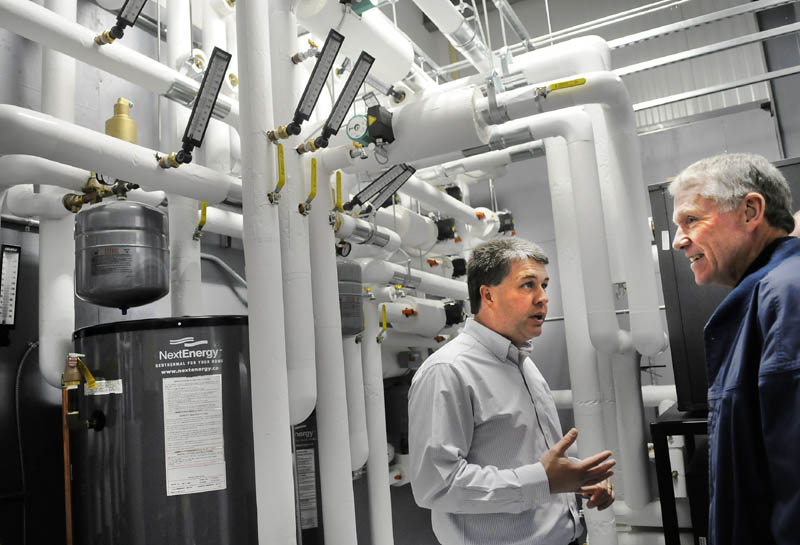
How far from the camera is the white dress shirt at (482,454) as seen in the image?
4.74ft

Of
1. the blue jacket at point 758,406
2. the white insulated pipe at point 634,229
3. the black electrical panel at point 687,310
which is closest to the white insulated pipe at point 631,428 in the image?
the white insulated pipe at point 634,229

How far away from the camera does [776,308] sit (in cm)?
93

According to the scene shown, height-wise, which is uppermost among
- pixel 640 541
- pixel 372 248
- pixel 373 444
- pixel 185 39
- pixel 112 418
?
pixel 185 39

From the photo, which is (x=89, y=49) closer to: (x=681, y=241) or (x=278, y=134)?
(x=278, y=134)

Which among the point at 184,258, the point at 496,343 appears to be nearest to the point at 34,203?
the point at 184,258

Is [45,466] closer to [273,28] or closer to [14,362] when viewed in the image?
[14,362]

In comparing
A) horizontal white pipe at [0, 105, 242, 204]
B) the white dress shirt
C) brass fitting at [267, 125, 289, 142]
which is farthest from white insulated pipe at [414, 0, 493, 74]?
the white dress shirt

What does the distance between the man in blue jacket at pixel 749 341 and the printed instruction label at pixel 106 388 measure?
5.16ft

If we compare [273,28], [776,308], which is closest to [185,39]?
[273,28]

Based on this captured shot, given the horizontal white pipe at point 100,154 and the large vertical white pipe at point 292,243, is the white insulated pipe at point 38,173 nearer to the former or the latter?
the horizontal white pipe at point 100,154

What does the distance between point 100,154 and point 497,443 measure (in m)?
1.35

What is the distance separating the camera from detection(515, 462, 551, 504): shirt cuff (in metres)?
1.44

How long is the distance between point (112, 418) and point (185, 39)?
4.94ft

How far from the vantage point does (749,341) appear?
0.99m
